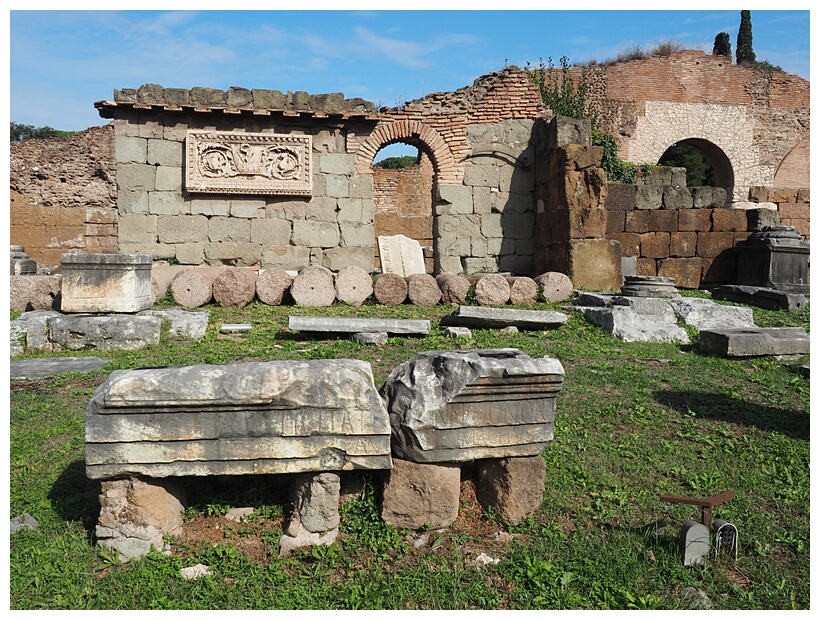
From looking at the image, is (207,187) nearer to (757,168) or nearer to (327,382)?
(327,382)

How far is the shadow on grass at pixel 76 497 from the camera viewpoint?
11.2 ft

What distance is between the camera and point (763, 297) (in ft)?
34.7

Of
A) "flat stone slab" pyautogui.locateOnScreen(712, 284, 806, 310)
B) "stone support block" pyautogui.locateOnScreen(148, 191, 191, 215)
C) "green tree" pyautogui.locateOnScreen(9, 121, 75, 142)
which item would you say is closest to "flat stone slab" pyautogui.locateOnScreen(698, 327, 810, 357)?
"flat stone slab" pyautogui.locateOnScreen(712, 284, 806, 310)

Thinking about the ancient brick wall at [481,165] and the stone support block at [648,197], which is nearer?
the ancient brick wall at [481,165]

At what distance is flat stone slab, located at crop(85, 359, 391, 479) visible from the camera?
9.85 feet

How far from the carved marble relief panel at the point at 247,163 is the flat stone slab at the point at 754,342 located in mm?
7435

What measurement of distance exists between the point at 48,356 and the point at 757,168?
25.1m

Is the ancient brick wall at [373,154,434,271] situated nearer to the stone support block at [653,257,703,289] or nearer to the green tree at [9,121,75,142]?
the stone support block at [653,257,703,289]

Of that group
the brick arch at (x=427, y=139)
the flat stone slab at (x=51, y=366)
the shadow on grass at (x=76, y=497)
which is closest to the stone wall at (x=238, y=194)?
the brick arch at (x=427, y=139)

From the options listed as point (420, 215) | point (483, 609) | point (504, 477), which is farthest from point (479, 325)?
point (420, 215)

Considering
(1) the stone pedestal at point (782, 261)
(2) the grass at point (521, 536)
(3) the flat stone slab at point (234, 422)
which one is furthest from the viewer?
(1) the stone pedestal at point (782, 261)

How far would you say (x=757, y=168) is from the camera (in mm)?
24188

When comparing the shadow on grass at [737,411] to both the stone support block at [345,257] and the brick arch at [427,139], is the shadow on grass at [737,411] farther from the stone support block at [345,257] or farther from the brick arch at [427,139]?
the brick arch at [427,139]

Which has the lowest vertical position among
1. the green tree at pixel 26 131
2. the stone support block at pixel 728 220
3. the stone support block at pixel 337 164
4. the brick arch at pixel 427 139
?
the stone support block at pixel 728 220
